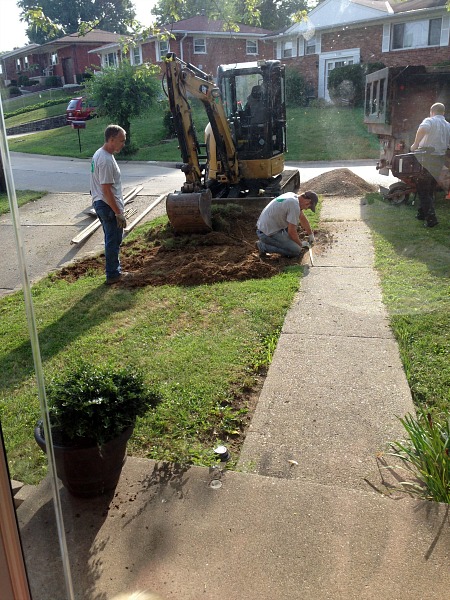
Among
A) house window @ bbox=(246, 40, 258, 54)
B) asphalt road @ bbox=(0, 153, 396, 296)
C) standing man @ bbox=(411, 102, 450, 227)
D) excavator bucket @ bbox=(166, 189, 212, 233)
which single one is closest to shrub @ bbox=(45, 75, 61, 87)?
asphalt road @ bbox=(0, 153, 396, 296)

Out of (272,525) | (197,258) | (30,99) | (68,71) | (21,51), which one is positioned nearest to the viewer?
(21,51)

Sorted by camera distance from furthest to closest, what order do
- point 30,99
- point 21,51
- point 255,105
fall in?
point 255,105, point 30,99, point 21,51

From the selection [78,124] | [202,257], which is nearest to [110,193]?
[78,124]

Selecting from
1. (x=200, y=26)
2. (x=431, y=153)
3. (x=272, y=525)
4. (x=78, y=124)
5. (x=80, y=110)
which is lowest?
(x=272, y=525)

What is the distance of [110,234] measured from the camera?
6.25 meters

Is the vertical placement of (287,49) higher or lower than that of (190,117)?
higher

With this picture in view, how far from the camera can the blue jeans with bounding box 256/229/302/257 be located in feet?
22.8

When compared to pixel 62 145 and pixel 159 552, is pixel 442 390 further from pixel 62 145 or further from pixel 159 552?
pixel 62 145

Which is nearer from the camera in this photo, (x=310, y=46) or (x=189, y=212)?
(x=189, y=212)

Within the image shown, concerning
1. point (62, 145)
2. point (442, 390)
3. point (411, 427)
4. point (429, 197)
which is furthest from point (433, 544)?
point (429, 197)

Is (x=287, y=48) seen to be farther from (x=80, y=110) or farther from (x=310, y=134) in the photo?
(x=80, y=110)

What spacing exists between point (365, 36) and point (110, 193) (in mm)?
4240

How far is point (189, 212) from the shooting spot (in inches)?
314

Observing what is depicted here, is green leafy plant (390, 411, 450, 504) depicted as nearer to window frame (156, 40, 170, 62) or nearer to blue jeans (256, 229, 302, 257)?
blue jeans (256, 229, 302, 257)
